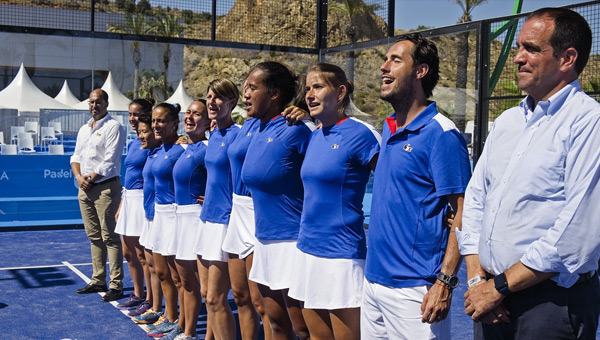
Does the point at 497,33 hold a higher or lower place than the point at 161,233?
higher

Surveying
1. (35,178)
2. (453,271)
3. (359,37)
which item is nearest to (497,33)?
(359,37)

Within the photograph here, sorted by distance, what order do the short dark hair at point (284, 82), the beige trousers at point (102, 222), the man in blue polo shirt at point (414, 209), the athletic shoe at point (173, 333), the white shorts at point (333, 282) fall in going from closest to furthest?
the man in blue polo shirt at point (414, 209)
the white shorts at point (333, 282)
the short dark hair at point (284, 82)
the athletic shoe at point (173, 333)
the beige trousers at point (102, 222)

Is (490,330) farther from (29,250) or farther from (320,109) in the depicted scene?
(29,250)

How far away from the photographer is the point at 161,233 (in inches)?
230

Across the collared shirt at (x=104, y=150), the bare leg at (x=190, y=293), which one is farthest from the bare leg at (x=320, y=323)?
the collared shirt at (x=104, y=150)

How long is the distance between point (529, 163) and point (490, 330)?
0.64 m

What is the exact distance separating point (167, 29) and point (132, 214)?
610cm

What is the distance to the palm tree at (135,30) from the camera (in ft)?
39.0

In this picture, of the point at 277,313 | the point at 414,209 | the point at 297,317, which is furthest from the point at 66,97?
the point at 414,209

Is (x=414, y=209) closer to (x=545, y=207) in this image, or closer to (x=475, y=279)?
(x=475, y=279)

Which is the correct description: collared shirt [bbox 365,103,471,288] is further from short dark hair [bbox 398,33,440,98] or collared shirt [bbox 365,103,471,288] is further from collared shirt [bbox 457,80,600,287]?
collared shirt [bbox 457,80,600,287]

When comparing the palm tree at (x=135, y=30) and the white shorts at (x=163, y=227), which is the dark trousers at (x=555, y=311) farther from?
the palm tree at (x=135, y=30)

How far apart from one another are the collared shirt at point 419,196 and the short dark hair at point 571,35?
0.62 meters

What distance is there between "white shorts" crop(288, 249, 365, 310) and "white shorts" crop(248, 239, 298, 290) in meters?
0.34
